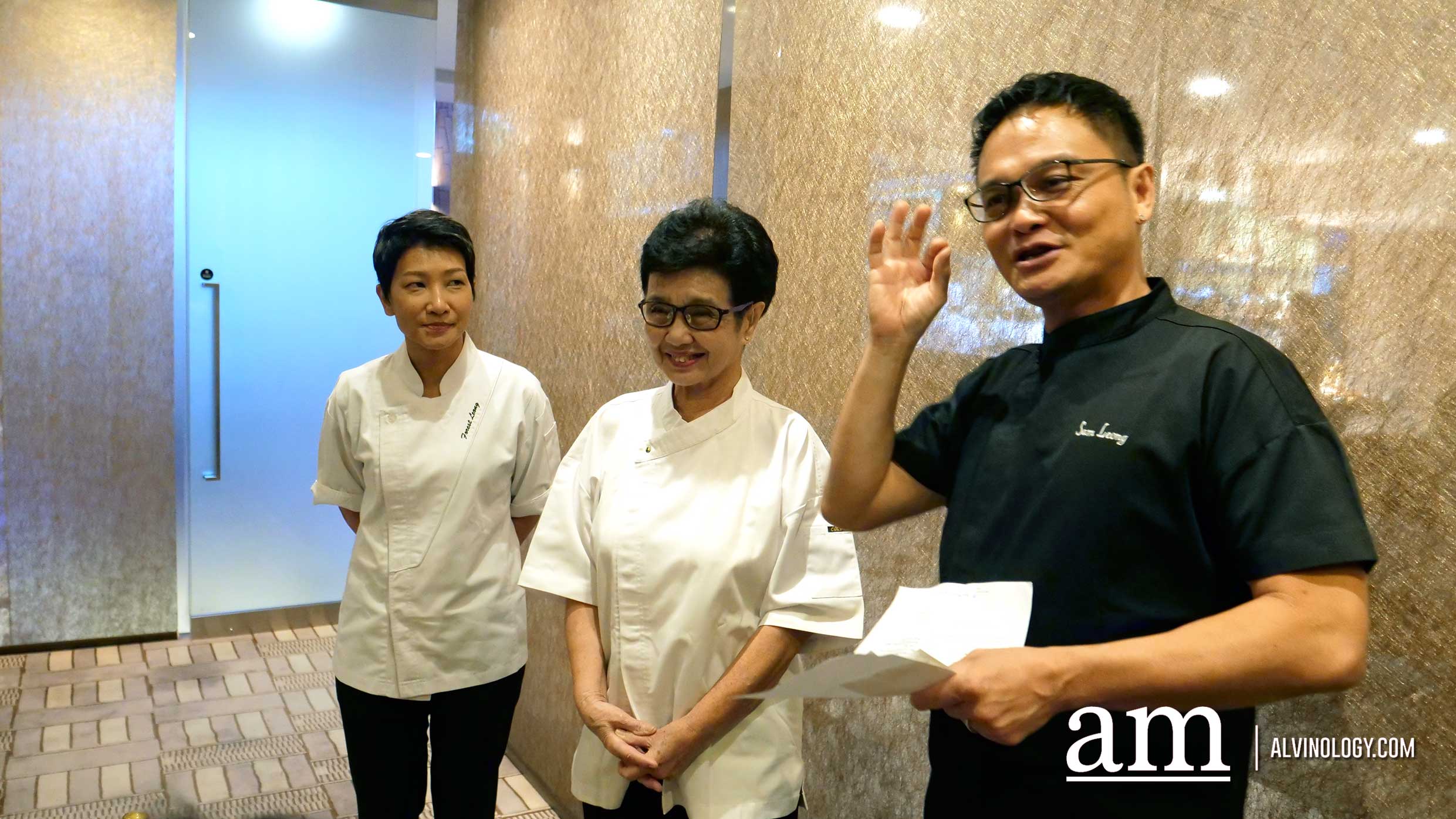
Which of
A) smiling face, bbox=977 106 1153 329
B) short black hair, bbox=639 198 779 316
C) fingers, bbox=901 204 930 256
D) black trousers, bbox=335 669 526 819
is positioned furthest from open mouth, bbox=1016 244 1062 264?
black trousers, bbox=335 669 526 819

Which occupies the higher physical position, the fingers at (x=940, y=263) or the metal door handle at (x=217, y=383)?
the fingers at (x=940, y=263)

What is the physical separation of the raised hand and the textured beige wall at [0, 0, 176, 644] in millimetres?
4072

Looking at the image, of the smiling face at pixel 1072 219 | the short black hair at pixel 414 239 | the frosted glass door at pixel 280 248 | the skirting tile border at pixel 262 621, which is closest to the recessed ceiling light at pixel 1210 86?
the smiling face at pixel 1072 219

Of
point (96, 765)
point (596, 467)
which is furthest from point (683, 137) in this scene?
point (96, 765)

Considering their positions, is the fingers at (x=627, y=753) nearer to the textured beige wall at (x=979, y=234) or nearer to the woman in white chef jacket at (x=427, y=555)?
the textured beige wall at (x=979, y=234)

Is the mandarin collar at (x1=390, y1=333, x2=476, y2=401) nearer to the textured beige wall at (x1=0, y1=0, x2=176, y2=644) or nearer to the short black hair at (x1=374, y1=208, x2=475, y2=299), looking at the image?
the short black hair at (x1=374, y1=208, x2=475, y2=299)

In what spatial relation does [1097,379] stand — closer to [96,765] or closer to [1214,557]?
[1214,557]

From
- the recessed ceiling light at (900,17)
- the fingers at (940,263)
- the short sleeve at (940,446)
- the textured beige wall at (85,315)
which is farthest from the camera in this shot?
the textured beige wall at (85,315)

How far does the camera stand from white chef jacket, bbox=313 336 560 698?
2000 mm

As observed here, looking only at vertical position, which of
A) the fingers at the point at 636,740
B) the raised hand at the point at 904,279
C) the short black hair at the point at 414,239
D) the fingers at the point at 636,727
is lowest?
the fingers at the point at 636,740

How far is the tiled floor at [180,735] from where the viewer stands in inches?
114

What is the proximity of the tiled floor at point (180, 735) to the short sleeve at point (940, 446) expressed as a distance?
2.20 m

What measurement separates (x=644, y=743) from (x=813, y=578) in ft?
1.12

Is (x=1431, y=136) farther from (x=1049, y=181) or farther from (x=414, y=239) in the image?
(x=414, y=239)
